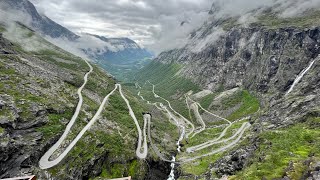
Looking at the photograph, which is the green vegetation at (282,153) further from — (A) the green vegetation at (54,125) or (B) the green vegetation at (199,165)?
(A) the green vegetation at (54,125)

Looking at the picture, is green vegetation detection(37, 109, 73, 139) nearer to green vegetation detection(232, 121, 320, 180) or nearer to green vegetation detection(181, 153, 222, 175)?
green vegetation detection(181, 153, 222, 175)

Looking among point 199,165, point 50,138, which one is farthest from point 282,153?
point 50,138

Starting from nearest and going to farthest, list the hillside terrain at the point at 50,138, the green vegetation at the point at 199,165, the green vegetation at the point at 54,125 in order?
1. the hillside terrain at the point at 50,138
2. the green vegetation at the point at 54,125
3. the green vegetation at the point at 199,165

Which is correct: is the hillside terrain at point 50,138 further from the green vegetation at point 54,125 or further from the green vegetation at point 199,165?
the green vegetation at point 199,165

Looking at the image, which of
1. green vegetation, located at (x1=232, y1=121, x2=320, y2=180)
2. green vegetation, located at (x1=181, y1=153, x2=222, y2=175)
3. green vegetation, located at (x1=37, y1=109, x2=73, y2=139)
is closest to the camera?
green vegetation, located at (x1=232, y1=121, x2=320, y2=180)

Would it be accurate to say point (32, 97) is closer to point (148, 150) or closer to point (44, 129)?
point (44, 129)

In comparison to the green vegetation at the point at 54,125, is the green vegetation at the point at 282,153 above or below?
above

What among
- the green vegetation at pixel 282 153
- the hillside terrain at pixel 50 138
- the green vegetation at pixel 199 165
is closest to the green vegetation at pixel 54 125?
the hillside terrain at pixel 50 138

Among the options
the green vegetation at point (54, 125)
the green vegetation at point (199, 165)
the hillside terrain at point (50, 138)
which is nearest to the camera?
the hillside terrain at point (50, 138)

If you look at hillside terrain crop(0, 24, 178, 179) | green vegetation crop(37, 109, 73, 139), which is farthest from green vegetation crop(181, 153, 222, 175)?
green vegetation crop(37, 109, 73, 139)

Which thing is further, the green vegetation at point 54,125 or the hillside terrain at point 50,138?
the green vegetation at point 54,125

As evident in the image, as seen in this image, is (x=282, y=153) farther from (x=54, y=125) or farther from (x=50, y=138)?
(x=54, y=125)
